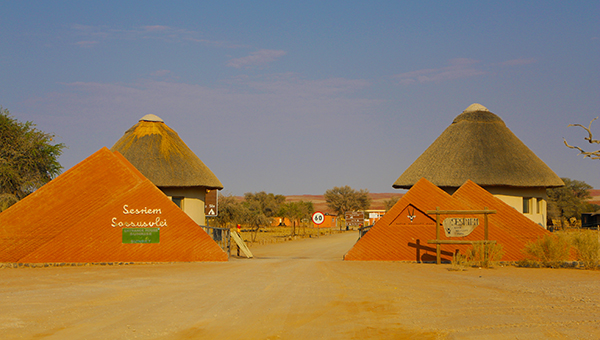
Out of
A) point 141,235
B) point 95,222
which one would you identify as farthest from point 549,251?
point 95,222

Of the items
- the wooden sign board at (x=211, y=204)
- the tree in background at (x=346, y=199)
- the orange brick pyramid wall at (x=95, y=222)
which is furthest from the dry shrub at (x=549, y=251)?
the tree in background at (x=346, y=199)

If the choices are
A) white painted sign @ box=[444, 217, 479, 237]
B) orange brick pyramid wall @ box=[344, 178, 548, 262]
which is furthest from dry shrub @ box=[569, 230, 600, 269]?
white painted sign @ box=[444, 217, 479, 237]

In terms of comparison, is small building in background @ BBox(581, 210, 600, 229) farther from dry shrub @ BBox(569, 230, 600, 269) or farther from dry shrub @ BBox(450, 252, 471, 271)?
dry shrub @ BBox(450, 252, 471, 271)

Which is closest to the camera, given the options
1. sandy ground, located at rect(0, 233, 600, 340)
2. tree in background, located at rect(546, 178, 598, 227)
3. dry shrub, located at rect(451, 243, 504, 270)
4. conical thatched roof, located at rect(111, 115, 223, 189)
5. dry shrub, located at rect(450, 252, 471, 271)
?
sandy ground, located at rect(0, 233, 600, 340)

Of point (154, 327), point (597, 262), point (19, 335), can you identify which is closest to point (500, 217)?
point (597, 262)

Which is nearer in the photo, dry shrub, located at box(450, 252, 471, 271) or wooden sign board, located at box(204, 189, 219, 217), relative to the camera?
dry shrub, located at box(450, 252, 471, 271)

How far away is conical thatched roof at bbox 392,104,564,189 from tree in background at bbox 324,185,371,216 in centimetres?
5640

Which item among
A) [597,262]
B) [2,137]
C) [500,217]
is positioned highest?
[2,137]

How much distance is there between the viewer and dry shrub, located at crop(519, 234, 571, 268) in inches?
586

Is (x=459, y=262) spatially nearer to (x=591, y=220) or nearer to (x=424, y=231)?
(x=424, y=231)

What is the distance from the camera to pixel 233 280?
11.5m

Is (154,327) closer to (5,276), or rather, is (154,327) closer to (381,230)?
(5,276)

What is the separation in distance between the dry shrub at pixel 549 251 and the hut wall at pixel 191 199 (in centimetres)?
1515

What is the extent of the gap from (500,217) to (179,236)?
10.3 metres
